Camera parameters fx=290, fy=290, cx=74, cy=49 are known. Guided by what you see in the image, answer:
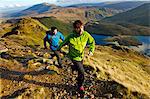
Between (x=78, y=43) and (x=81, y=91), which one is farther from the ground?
(x=78, y=43)

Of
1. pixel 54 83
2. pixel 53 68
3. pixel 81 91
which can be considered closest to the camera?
pixel 81 91

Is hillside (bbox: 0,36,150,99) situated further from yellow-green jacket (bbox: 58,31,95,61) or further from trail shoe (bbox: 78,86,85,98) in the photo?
yellow-green jacket (bbox: 58,31,95,61)

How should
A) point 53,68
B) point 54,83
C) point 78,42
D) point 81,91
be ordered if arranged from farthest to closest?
point 53,68 → point 54,83 → point 81,91 → point 78,42

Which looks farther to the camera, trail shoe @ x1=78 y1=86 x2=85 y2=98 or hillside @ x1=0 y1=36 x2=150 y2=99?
hillside @ x1=0 y1=36 x2=150 y2=99

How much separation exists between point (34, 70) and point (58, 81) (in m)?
3.28

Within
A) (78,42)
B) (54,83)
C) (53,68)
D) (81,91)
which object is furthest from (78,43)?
(53,68)

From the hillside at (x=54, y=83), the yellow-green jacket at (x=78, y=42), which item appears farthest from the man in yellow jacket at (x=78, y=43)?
the hillside at (x=54, y=83)

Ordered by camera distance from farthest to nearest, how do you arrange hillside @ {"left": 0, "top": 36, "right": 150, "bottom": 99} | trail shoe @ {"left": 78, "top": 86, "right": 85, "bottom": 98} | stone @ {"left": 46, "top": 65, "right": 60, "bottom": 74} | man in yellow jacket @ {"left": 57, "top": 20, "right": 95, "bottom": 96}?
stone @ {"left": 46, "top": 65, "right": 60, "bottom": 74}
hillside @ {"left": 0, "top": 36, "right": 150, "bottom": 99}
trail shoe @ {"left": 78, "top": 86, "right": 85, "bottom": 98}
man in yellow jacket @ {"left": 57, "top": 20, "right": 95, "bottom": 96}

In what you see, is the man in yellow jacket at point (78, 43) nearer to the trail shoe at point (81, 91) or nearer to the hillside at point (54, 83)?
the trail shoe at point (81, 91)

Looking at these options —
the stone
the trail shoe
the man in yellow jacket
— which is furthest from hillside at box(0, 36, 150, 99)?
the man in yellow jacket

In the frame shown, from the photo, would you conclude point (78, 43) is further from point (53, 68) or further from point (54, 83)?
point (53, 68)

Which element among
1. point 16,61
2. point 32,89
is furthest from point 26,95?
point 16,61

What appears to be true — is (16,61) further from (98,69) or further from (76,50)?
(76,50)

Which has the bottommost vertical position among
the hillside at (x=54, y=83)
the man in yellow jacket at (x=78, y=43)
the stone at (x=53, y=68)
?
the hillside at (x=54, y=83)
